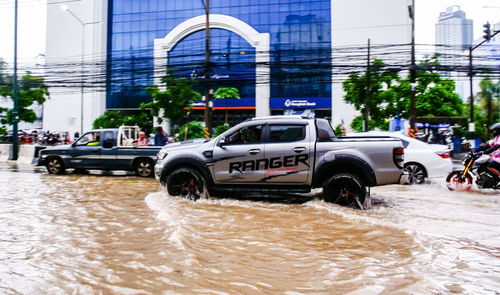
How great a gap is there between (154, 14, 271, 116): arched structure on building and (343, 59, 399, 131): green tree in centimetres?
1348

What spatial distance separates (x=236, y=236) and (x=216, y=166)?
8.42 ft

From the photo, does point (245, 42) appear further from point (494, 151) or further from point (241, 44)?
point (494, 151)

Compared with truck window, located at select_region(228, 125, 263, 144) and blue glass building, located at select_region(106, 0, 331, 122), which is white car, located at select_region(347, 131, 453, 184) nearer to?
truck window, located at select_region(228, 125, 263, 144)

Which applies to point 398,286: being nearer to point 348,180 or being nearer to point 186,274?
point 186,274

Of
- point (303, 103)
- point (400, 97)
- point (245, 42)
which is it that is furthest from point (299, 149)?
point (245, 42)

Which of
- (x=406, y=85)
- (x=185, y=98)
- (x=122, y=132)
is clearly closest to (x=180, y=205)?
(x=122, y=132)

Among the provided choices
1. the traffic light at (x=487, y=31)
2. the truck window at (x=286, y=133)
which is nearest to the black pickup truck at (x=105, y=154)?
the truck window at (x=286, y=133)

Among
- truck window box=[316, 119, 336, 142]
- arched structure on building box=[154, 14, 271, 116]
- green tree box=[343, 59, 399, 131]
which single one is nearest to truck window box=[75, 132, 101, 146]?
truck window box=[316, 119, 336, 142]

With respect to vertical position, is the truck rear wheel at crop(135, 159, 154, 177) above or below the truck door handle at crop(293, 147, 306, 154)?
below

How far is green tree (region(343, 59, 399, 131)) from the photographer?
27.2 metres

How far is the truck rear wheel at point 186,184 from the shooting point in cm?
789

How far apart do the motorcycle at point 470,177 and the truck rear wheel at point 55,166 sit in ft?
40.0

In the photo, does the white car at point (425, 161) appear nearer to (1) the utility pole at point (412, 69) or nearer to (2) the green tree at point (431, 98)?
(1) the utility pole at point (412, 69)

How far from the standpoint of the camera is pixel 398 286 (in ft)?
11.7
